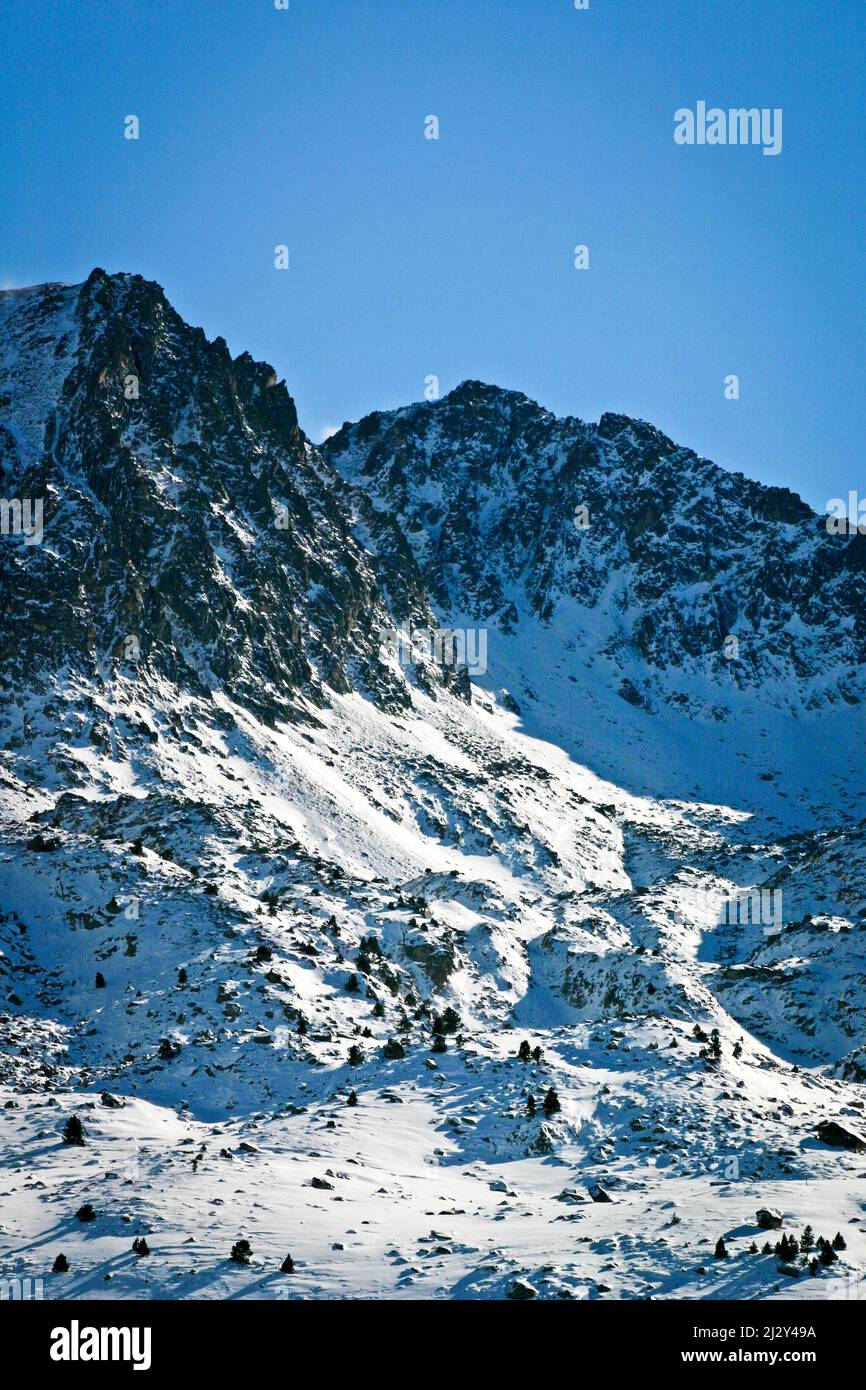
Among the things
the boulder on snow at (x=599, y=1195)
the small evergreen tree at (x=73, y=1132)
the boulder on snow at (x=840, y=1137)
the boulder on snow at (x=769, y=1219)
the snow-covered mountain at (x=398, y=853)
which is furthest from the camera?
the boulder on snow at (x=840, y=1137)

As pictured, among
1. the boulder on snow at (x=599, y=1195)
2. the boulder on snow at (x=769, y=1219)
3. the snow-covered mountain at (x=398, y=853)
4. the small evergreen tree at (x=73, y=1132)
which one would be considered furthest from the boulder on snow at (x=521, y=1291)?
the small evergreen tree at (x=73, y=1132)

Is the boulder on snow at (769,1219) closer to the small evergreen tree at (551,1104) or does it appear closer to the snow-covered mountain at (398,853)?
the snow-covered mountain at (398,853)

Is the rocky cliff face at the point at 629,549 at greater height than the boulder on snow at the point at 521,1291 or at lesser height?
greater

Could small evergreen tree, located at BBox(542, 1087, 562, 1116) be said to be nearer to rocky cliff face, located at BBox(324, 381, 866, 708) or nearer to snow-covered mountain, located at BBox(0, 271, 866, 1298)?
snow-covered mountain, located at BBox(0, 271, 866, 1298)

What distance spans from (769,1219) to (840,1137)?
10603 millimetres

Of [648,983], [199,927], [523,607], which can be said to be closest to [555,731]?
[523,607]

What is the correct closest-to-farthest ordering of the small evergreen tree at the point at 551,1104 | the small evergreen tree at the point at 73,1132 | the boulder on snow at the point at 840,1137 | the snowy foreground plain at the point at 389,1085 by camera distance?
the snowy foreground plain at the point at 389,1085 < the small evergreen tree at the point at 73,1132 < the boulder on snow at the point at 840,1137 < the small evergreen tree at the point at 551,1104

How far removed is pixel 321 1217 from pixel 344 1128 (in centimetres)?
820

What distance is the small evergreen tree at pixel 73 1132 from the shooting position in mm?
31109

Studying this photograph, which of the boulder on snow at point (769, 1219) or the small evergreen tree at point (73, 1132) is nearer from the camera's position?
the boulder on snow at point (769, 1219)

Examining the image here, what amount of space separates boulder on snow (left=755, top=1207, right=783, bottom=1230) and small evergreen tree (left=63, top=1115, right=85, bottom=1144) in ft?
56.7

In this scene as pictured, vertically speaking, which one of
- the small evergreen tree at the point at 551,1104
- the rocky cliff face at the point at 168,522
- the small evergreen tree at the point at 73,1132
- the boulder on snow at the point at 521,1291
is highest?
the rocky cliff face at the point at 168,522

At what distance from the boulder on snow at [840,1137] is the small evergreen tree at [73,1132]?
21093 millimetres

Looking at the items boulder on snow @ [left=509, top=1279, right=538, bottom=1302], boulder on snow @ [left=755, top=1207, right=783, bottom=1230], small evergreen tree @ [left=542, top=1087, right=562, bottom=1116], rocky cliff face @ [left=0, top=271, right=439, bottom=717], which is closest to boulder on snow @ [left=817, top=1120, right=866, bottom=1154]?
small evergreen tree @ [left=542, top=1087, right=562, bottom=1116]
